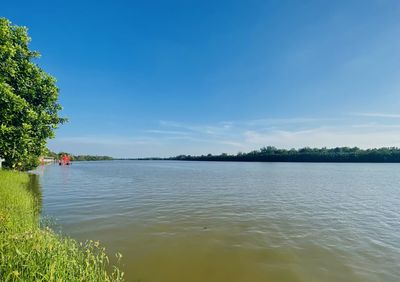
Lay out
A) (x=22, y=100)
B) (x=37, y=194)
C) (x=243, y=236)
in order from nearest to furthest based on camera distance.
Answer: (x=243, y=236)
(x=22, y=100)
(x=37, y=194)

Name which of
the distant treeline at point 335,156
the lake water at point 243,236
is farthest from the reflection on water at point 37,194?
the distant treeline at point 335,156

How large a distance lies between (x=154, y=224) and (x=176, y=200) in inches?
259

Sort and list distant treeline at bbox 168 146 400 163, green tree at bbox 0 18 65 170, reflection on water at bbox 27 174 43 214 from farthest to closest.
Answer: distant treeline at bbox 168 146 400 163
reflection on water at bbox 27 174 43 214
green tree at bbox 0 18 65 170

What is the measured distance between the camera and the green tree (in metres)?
11.4

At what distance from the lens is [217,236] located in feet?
34.2

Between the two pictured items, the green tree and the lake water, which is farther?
the green tree

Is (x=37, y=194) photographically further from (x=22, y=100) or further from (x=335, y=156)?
(x=335, y=156)

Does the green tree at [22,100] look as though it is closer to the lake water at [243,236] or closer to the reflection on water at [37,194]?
the reflection on water at [37,194]

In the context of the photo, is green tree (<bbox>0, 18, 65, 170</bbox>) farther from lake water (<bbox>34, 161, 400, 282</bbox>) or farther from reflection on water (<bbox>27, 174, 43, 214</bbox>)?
lake water (<bbox>34, 161, 400, 282</bbox>)

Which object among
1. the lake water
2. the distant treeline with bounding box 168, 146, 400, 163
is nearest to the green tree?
the lake water

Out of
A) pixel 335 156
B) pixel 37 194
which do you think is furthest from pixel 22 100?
pixel 335 156

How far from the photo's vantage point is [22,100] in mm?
11523

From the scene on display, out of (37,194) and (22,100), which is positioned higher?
(22,100)

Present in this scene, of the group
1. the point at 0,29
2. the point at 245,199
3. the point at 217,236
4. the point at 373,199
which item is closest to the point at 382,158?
the point at 373,199
